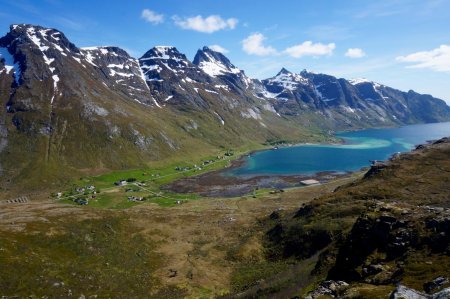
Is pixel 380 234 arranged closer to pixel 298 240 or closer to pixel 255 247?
pixel 298 240

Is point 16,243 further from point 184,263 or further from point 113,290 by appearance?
point 184,263

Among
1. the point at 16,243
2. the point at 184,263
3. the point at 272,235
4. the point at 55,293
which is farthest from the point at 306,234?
the point at 16,243

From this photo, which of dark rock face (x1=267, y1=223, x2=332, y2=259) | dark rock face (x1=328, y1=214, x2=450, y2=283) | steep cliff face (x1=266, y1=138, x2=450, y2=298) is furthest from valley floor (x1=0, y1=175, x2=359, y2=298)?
A: dark rock face (x1=328, y1=214, x2=450, y2=283)

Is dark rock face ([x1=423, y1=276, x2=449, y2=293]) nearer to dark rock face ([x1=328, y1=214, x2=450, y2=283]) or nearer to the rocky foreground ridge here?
the rocky foreground ridge

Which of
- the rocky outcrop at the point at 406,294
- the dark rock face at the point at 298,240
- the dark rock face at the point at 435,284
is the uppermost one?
the rocky outcrop at the point at 406,294

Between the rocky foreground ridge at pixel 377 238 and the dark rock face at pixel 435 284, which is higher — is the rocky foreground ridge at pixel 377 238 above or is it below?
below

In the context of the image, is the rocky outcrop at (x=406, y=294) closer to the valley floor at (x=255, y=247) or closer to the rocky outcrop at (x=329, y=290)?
the valley floor at (x=255, y=247)

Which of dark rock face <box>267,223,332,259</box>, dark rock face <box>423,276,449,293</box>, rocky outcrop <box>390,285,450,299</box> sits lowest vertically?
dark rock face <box>267,223,332,259</box>

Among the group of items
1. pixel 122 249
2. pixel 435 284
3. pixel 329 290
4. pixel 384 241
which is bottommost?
pixel 122 249

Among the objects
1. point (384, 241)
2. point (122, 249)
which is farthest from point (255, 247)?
point (384, 241)

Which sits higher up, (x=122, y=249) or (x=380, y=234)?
(x=380, y=234)

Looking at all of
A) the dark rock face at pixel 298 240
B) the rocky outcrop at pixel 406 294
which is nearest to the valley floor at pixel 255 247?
the dark rock face at pixel 298 240
